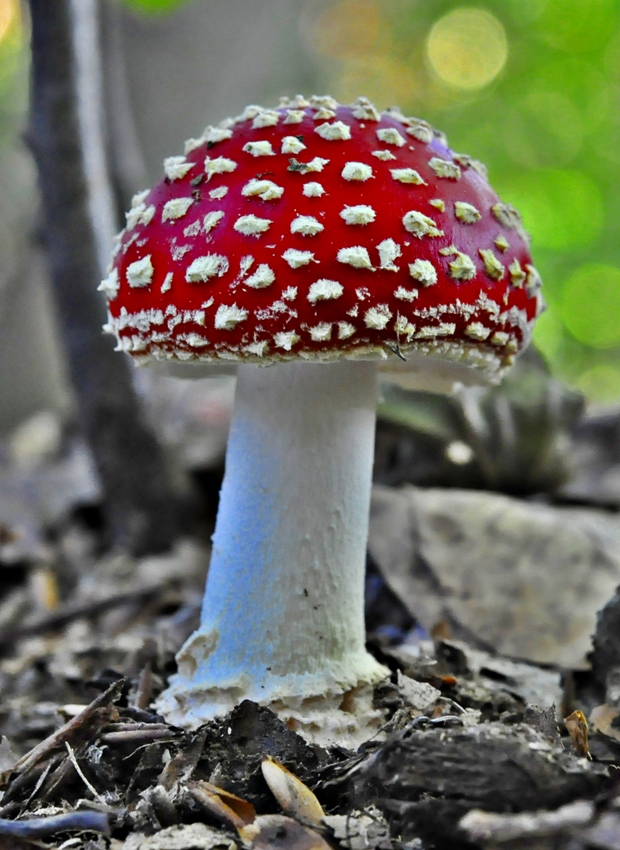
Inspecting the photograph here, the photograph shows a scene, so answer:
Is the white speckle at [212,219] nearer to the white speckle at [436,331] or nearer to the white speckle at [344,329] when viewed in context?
the white speckle at [344,329]

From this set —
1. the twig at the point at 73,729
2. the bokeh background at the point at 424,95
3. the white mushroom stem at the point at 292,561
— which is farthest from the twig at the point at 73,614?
the bokeh background at the point at 424,95

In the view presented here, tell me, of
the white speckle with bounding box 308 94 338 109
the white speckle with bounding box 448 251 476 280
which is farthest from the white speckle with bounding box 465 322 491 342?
the white speckle with bounding box 308 94 338 109

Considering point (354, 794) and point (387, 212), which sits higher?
point (387, 212)

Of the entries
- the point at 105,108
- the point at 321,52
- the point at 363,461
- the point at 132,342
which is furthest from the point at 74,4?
the point at 321,52

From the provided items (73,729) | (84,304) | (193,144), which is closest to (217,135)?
(193,144)

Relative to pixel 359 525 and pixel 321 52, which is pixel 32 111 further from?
pixel 321 52

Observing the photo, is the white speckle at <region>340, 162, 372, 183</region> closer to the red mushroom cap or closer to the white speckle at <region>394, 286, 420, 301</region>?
the red mushroom cap
